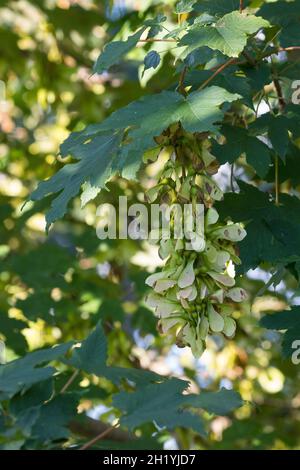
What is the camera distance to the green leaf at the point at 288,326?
2109 millimetres

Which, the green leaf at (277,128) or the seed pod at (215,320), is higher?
the green leaf at (277,128)

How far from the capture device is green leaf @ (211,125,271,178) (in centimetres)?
218

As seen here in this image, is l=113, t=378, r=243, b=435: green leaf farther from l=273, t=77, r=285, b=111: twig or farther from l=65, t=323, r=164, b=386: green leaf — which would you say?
l=273, t=77, r=285, b=111: twig

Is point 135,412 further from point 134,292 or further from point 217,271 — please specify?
point 134,292

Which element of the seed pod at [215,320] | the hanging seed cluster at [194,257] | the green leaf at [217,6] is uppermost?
the green leaf at [217,6]

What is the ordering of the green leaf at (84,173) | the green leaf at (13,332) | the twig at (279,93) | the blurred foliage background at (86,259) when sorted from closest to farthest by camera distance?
the green leaf at (84,173)
the twig at (279,93)
the green leaf at (13,332)
the blurred foliage background at (86,259)

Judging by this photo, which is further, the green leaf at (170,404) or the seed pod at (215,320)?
the seed pod at (215,320)

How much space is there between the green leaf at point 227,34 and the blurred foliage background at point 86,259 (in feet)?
3.91

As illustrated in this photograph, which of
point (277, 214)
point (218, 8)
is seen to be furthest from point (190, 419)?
point (218, 8)

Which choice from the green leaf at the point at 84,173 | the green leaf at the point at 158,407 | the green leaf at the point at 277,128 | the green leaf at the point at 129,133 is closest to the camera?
the green leaf at the point at 158,407

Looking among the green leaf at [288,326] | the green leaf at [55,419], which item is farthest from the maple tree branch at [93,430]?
the green leaf at [288,326]

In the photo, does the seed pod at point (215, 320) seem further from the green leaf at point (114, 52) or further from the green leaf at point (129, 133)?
the green leaf at point (114, 52)

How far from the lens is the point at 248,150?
2.20 m

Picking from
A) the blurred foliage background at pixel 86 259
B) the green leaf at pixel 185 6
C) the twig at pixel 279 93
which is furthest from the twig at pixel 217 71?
the blurred foliage background at pixel 86 259
